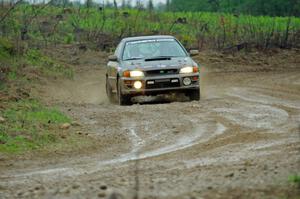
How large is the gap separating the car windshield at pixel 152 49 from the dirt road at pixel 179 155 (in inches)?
60.5

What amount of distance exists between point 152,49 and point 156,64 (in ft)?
3.27

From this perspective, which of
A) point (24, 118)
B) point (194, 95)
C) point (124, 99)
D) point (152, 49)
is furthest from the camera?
point (152, 49)

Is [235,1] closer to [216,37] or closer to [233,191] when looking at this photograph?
[216,37]

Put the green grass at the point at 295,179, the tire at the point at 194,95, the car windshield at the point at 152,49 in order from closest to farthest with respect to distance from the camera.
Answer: the green grass at the point at 295,179 → the tire at the point at 194,95 → the car windshield at the point at 152,49

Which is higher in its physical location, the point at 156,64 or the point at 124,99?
the point at 156,64

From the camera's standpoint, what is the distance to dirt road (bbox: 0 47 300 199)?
7035 millimetres

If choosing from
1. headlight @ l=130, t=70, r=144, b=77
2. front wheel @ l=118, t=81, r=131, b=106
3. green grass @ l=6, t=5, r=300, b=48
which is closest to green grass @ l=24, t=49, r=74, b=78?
green grass @ l=6, t=5, r=300, b=48

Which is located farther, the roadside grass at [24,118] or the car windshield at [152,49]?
the car windshield at [152,49]

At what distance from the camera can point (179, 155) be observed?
9.47 metres

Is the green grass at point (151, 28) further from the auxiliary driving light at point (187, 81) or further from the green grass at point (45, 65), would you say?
the auxiliary driving light at point (187, 81)

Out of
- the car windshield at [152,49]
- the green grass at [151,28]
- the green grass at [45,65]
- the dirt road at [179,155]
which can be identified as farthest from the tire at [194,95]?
the green grass at [151,28]

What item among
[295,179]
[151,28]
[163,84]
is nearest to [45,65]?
[151,28]

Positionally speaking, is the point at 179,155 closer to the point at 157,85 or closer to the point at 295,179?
the point at 295,179

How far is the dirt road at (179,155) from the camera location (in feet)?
23.1
